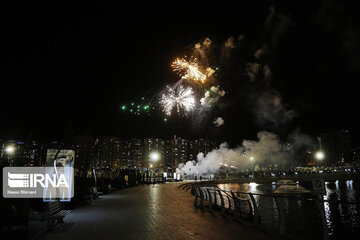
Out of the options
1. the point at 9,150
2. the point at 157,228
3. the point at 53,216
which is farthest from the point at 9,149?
the point at 157,228

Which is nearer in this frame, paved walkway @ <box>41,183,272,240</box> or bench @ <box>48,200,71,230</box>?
paved walkway @ <box>41,183,272,240</box>

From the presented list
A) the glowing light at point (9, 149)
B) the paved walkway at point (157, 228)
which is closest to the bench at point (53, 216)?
the paved walkway at point (157, 228)

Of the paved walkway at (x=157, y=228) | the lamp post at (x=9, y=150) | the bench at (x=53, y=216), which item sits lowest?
the paved walkway at (x=157, y=228)

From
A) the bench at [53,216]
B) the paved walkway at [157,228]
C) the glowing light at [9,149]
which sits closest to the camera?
the paved walkway at [157,228]

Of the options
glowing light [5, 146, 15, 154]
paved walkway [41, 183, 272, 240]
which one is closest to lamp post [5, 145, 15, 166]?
glowing light [5, 146, 15, 154]

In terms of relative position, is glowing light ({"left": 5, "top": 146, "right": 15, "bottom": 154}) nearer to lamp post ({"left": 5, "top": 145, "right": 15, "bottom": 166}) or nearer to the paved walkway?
lamp post ({"left": 5, "top": 145, "right": 15, "bottom": 166})

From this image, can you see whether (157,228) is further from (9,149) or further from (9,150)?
(9,150)

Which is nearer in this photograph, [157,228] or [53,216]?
[157,228]

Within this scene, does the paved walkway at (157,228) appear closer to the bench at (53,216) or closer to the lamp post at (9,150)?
the bench at (53,216)

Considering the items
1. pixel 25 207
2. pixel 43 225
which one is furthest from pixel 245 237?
pixel 43 225

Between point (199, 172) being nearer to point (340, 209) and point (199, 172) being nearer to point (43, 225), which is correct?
point (340, 209)

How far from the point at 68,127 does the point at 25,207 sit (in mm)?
13144

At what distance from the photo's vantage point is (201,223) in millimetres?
9500

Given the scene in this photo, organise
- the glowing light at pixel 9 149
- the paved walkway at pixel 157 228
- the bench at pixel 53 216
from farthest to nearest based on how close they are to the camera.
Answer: the glowing light at pixel 9 149, the bench at pixel 53 216, the paved walkway at pixel 157 228
